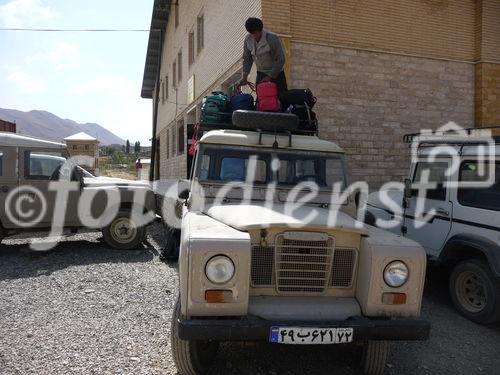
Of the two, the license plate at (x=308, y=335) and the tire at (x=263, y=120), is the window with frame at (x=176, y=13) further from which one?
the license plate at (x=308, y=335)

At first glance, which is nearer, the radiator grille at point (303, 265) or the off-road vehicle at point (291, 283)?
the off-road vehicle at point (291, 283)

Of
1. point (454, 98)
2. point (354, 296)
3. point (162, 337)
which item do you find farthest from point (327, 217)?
point (454, 98)

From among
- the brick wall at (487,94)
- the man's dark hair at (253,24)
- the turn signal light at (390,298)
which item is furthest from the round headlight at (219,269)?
the brick wall at (487,94)

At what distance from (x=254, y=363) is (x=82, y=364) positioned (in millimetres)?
1388

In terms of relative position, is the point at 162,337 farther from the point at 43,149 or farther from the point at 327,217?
the point at 43,149

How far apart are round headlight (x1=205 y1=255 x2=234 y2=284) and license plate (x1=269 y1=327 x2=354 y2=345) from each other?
0.46m

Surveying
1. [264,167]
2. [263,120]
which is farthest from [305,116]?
[264,167]

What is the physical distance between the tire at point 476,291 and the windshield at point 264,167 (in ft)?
6.26

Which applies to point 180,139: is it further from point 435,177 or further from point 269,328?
point 269,328

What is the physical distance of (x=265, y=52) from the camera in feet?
21.1

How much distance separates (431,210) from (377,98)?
15.1 feet

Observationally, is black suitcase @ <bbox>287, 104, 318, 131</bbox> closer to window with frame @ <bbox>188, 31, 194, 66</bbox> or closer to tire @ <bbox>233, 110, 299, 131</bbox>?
tire @ <bbox>233, 110, 299, 131</bbox>

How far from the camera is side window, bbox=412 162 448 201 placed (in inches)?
220

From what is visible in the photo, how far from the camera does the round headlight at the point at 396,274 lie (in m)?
3.11
